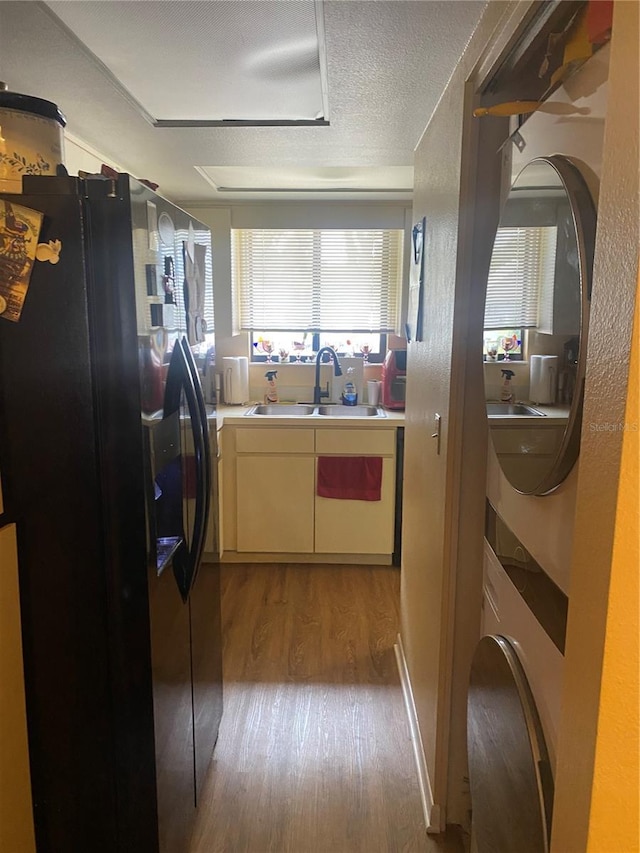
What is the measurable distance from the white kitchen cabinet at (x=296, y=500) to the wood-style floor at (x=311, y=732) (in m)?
0.26

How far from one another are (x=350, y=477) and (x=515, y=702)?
236 centimetres

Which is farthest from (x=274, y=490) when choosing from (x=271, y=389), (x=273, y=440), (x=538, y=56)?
(x=538, y=56)

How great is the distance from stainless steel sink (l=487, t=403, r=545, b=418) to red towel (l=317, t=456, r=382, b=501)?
6.95ft

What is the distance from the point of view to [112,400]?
1.31 metres

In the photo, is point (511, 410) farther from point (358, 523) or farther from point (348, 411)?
point (348, 411)

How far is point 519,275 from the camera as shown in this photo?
45.6 inches

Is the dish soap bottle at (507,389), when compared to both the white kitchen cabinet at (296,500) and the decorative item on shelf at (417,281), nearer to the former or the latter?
the decorative item on shelf at (417,281)

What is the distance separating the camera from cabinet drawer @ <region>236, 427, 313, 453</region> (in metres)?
3.45

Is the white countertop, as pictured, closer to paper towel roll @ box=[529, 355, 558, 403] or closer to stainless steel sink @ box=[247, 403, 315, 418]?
stainless steel sink @ box=[247, 403, 315, 418]

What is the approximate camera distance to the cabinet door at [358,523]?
11.5ft

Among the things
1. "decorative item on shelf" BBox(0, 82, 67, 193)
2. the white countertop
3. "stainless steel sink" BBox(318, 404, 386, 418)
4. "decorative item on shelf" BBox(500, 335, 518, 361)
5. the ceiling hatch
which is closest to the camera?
"decorative item on shelf" BBox(500, 335, 518, 361)

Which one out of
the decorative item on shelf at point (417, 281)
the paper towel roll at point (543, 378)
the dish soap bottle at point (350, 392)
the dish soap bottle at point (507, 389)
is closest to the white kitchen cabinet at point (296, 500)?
the dish soap bottle at point (350, 392)

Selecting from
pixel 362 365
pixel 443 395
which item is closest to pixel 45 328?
pixel 443 395

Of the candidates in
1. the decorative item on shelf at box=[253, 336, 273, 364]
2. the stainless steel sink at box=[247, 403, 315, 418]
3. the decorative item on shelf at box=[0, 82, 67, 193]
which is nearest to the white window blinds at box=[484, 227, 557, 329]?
the decorative item on shelf at box=[0, 82, 67, 193]
